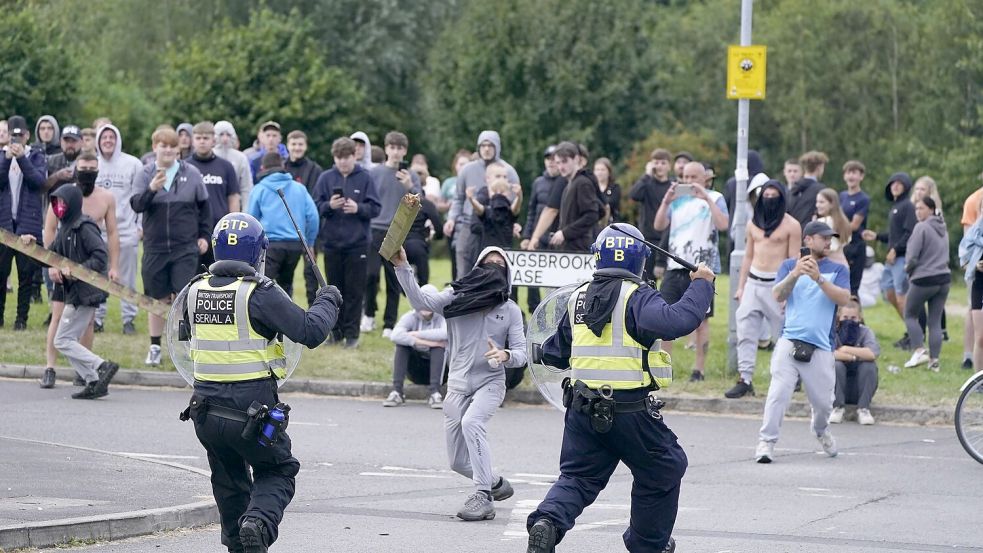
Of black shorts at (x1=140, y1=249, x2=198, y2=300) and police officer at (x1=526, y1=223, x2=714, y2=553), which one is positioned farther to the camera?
black shorts at (x1=140, y1=249, x2=198, y2=300)

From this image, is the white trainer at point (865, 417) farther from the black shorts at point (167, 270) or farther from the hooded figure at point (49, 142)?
the hooded figure at point (49, 142)

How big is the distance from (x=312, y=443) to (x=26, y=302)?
20.9 ft

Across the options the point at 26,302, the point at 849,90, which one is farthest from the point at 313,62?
the point at 26,302

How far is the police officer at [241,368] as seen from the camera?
7.65 metres

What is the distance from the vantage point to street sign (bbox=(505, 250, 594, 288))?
53.7 feet

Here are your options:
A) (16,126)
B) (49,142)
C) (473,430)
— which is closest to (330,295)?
(473,430)

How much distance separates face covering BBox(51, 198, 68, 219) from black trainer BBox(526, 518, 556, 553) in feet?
26.1

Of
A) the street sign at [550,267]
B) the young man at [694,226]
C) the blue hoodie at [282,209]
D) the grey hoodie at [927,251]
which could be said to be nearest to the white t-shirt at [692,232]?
the young man at [694,226]

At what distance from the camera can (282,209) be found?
16.5m

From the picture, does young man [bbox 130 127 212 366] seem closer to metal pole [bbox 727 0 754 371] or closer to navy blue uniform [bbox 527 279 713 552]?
metal pole [bbox 727 0 754 371]

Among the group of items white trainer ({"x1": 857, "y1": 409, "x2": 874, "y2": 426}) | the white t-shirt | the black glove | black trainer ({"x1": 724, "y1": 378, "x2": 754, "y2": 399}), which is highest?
the white t-shirt

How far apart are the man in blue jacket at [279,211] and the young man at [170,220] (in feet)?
2.38

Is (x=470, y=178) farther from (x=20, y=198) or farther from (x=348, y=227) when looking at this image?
(x=20, y=198)

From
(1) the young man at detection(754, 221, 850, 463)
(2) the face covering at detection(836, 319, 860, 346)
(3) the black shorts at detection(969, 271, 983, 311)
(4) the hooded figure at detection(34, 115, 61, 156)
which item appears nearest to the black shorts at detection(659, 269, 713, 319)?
(2) the face covering at detection(836, 319, 860, 346)
